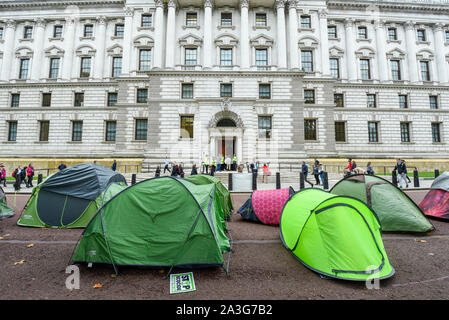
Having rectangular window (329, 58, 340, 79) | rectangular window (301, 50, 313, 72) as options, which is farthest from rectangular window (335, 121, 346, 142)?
rectangular window (301, 50, 313, 72)

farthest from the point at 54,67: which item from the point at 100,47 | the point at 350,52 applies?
the point at 350,52

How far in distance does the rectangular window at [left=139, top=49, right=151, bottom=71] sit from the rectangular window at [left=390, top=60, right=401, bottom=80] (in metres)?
31.3

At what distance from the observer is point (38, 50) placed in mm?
27859

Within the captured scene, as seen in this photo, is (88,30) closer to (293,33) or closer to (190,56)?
(190,56)

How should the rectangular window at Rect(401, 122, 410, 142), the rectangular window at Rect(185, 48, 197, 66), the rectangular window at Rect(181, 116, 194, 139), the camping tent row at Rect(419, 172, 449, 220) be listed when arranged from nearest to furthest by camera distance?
1. the camping tent row at Rect(419, 172, 449, 220)
2. the rectangular window at Rect(181, 116, 194, 139)
3. the rectangular window at Rect(185, 48, 197, 66)
4. the rectangular window at Rect(401, 122, 410, 142)

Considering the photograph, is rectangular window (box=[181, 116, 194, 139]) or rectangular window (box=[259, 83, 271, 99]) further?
rectangular window (box=[259, 83, 271, 99])

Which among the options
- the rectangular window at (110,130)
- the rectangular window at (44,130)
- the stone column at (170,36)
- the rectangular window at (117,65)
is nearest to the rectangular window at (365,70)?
the stone column at (170,36)

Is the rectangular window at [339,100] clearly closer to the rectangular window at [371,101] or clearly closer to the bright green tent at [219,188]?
the rectangular window at [371,101]

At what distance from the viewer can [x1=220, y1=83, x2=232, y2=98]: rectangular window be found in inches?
911

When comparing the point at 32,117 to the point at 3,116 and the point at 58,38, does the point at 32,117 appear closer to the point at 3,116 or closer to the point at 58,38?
the point at 3,116

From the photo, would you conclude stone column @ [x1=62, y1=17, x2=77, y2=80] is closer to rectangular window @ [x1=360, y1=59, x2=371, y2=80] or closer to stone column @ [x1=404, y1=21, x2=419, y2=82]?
rectangular window @ [x1=360, y1=59, x2=371, y2=80]

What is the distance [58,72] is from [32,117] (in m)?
6.60
